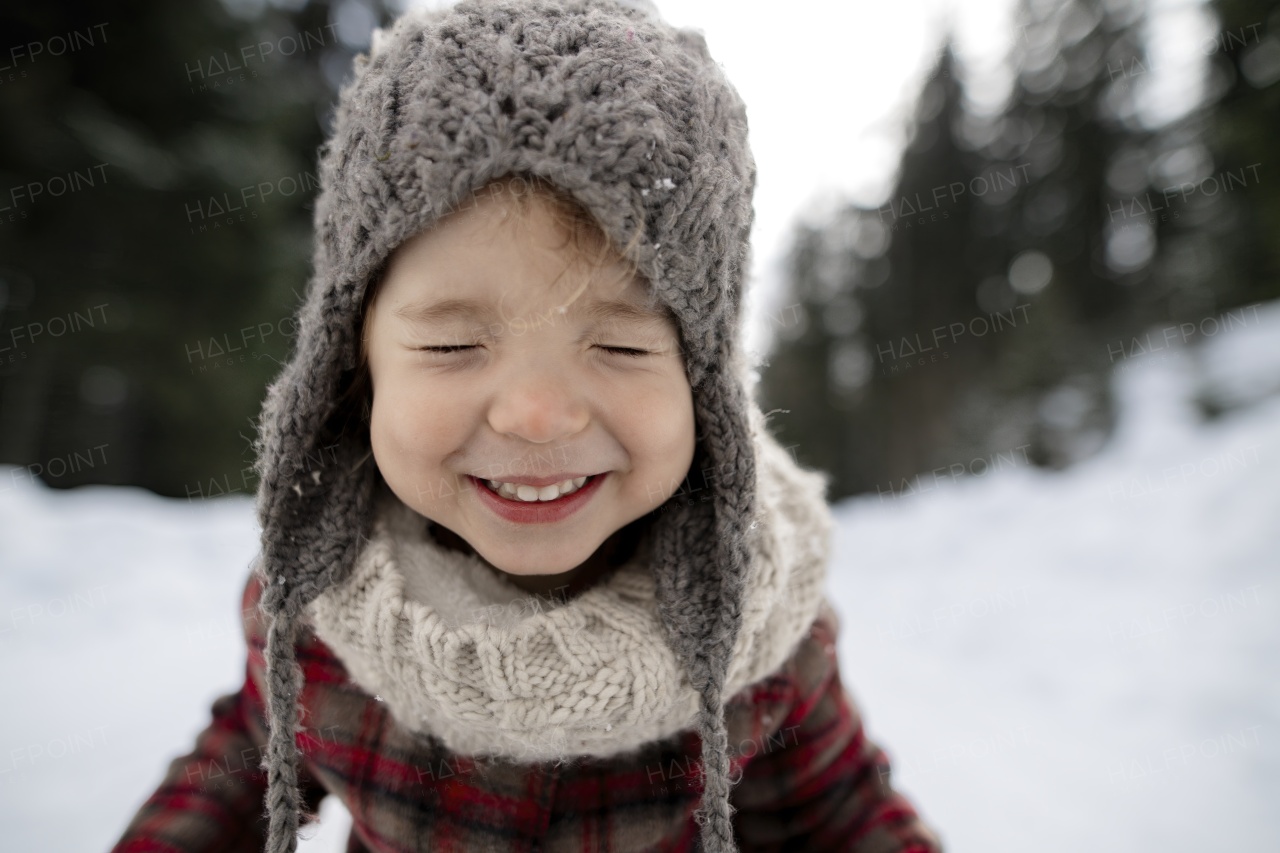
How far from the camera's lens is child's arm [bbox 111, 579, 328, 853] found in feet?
4.17

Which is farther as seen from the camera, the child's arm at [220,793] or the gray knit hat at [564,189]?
the child's arm at [220,793]

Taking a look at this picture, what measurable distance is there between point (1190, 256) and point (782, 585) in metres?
8.22

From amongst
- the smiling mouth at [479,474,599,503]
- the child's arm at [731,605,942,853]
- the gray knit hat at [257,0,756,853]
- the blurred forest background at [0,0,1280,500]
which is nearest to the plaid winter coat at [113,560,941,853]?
the child's arm at [731,605,942,853]

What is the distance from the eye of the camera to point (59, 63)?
6.44m

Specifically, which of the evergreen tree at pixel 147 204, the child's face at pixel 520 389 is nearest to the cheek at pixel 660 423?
the child's face at pixel 520 389

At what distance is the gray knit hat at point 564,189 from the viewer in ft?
2.95

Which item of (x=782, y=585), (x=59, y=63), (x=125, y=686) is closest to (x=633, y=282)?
Result: (x=782, y=585)

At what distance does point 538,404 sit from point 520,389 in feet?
0.11

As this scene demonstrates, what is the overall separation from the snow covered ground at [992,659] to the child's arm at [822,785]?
337 mm

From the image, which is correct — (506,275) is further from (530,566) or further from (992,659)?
(992,659)

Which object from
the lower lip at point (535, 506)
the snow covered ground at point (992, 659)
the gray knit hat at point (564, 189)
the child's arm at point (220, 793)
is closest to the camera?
the gray knit hat at point (564, 189)

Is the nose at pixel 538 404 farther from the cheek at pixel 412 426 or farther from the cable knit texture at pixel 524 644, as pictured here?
the cable knit texture at pixel 524 644

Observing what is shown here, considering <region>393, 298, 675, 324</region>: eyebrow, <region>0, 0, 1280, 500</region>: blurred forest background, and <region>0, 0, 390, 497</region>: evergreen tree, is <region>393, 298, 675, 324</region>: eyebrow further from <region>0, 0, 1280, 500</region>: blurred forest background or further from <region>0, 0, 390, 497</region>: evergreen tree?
<region>0, 0, 390, 497</region>: evergreen tree

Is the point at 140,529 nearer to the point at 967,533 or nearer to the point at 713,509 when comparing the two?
the point at 713,509
